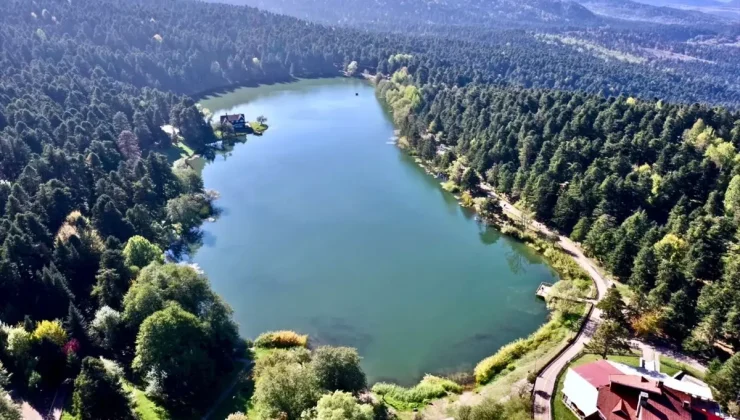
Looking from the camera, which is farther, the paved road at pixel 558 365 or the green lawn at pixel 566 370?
the paved road at pixel 558 365

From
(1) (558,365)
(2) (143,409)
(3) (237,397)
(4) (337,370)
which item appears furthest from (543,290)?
(2) (143,409)

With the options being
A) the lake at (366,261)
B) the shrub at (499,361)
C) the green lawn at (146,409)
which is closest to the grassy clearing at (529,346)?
the shrub at (499,361)

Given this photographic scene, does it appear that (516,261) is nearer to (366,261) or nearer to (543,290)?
(543,290)

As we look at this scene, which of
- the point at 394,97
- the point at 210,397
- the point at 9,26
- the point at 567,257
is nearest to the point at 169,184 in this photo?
the point at 210,397

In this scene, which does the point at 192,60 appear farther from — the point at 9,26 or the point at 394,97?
the point at 394,97

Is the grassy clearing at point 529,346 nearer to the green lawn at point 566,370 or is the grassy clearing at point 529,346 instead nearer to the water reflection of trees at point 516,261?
the green lawn at point 566,370
